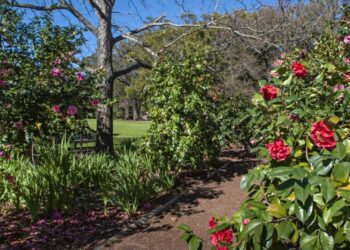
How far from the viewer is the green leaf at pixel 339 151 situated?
1.72 m

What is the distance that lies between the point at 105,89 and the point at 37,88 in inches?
111

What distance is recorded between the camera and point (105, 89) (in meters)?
9.39

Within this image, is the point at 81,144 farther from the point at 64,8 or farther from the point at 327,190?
the point at 327,190

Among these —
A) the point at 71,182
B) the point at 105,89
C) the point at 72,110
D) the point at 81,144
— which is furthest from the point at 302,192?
the point at 105,89

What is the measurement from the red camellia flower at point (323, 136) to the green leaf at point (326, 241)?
388 mm

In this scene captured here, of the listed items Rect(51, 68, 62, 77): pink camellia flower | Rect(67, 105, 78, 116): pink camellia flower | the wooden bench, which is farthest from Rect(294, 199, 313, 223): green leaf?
the wooden bench

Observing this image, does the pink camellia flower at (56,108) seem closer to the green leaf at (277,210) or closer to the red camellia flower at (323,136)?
the green leaf at (277,210)

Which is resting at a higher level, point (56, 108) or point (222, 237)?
point (56, 108)

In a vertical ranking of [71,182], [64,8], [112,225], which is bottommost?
[112,225]

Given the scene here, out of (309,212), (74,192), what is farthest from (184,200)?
(309,212)

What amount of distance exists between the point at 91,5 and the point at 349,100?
8021 mm

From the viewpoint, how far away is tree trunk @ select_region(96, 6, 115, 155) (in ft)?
30.4

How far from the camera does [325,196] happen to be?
161 centimetres

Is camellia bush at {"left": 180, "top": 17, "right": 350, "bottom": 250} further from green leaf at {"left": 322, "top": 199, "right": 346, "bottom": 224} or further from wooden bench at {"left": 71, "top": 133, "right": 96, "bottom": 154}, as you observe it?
wooden bench at {"left": 71, "top": 133, "right": 96, "bottom": 154}
